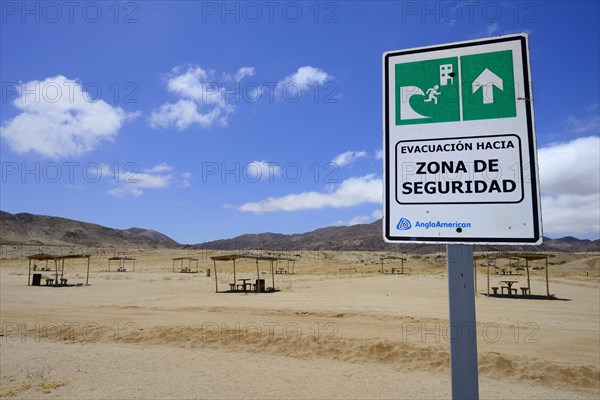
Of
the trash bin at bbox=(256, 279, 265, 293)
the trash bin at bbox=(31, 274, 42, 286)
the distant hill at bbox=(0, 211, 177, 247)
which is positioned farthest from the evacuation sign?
the distant hill at bbox=(0, 211, 177, 247)

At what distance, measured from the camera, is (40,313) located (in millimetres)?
17672

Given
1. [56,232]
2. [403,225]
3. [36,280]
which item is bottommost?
[36,280]

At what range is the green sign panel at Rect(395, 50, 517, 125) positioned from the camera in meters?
1.59

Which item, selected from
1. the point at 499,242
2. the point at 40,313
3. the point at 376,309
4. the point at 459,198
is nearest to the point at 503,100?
the point at 459,198

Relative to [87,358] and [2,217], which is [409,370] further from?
[2,217]

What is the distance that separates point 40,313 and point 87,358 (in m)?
10.2

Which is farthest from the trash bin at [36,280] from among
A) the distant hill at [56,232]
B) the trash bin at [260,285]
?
the distant hill at [56,232]

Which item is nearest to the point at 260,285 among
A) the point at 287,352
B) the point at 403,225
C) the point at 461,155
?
the point at 287,352

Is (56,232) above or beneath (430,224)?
above

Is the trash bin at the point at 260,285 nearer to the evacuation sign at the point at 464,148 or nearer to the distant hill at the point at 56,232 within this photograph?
the evacuation sign at the point at 464,148

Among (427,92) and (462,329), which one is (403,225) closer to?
(462,329)

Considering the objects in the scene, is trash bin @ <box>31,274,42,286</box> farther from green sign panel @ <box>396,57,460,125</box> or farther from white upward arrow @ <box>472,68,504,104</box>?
white upward arrow @ <box>472,68,504,104</box>

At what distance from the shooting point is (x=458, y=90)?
5.36 ft

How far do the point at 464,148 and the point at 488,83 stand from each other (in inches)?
10.8
